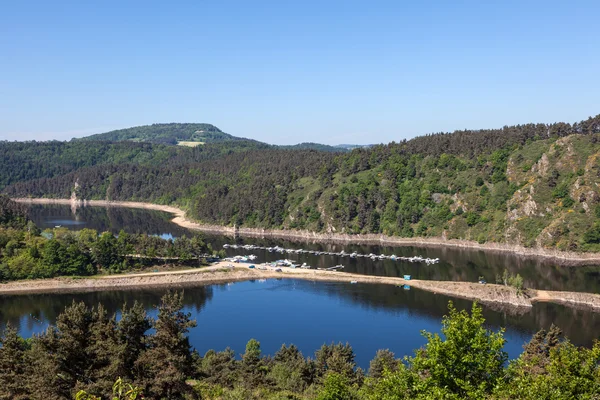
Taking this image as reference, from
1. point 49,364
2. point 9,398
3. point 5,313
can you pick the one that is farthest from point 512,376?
point 5,313

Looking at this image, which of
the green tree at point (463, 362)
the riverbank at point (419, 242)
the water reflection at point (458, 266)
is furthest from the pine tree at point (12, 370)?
the riverbank at point (419, 242)

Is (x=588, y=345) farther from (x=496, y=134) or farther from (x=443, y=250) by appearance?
(x=496, y=134)

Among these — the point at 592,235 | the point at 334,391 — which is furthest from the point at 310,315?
the point at 592,235

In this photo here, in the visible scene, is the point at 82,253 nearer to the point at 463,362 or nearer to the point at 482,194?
the point at 463,362

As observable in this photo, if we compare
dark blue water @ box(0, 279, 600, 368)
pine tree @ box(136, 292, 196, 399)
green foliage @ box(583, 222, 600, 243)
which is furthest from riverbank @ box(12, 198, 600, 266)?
pine tree @ box(136, 292, 196, 399)

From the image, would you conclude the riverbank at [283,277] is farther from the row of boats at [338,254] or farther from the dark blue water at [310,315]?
the row of boats at [338,254]

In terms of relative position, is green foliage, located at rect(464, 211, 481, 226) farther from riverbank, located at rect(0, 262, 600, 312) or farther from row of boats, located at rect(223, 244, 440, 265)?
riverbank, located at rect(0, 262, 600, 312)
